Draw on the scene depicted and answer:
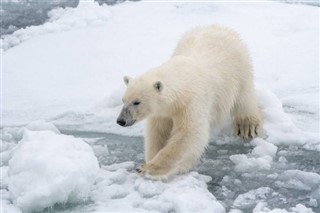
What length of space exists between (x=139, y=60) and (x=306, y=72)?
1.86 metres

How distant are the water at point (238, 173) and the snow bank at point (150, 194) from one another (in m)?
0.12

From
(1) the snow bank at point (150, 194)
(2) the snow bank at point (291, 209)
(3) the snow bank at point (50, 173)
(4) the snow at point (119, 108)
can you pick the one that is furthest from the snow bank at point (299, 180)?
(3) the snow bank at point (50, 173)

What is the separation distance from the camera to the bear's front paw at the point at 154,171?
158 inches

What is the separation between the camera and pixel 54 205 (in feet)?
11.9

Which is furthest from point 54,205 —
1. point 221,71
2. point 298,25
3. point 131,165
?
point 298,25

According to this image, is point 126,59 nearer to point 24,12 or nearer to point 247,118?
point 247,118

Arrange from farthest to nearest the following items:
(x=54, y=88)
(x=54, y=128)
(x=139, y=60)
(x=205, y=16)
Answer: (x=205, y=16)
(x=139, y=60)
(x=54, y=88)
(x=54, y=128)

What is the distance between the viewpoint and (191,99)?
14.2 ft

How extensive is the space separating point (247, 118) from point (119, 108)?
1238mm

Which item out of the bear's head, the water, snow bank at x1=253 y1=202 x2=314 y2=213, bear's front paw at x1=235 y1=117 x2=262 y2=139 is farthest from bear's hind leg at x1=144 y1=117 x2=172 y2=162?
snow bank at x1=253 y1=202 x2=314 y2=213

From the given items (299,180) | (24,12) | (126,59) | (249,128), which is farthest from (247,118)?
(24,12)

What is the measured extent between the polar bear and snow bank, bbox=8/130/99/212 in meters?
0.46

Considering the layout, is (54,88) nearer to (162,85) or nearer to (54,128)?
(54,128)

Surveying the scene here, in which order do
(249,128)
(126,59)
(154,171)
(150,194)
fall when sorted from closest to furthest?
(150,194), (154,171), (249,128), (126,59)
